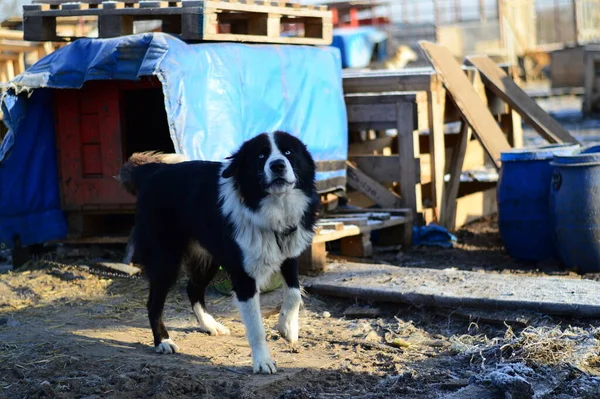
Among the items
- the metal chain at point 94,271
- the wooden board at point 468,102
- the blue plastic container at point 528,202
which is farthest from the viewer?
the wooden board at point 468,102

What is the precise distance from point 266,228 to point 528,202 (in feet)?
11.8

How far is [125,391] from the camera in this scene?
461 centimetres

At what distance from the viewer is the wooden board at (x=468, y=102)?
9.23 m

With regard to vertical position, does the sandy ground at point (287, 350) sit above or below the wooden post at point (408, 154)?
below

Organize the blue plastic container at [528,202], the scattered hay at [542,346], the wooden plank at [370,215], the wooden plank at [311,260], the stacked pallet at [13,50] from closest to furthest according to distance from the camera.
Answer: the scattered hay at [542,346] < the wooden plank at [311,260] < the blue plastic container at [528,202] < the wooden plank at [370,215] < the stacked pallet at [13,50]

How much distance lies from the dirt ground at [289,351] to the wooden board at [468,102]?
3.29 m

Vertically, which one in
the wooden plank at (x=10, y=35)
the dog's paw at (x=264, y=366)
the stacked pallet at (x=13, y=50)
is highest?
the wooden plank at (x=10, y=35)

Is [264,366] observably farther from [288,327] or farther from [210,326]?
[210,326]

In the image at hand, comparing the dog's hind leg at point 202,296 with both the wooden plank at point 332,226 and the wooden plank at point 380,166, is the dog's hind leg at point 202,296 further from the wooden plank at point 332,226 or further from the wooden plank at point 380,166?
the wooden plank at point 380,166

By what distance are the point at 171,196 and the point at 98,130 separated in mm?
2521

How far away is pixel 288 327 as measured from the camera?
18.6 ft

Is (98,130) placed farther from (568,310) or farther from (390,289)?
(568,310)

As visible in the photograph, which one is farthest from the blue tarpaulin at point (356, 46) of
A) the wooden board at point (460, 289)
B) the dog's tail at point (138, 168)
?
the dog's tail at point (138, 168)

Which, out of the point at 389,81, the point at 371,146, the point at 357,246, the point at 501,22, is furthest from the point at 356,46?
the point at 501,22
